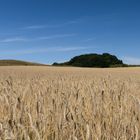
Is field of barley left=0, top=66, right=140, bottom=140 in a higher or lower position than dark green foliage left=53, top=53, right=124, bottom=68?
lower

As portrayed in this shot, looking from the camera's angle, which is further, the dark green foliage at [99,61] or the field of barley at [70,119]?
the dark green foliage at [99,61]

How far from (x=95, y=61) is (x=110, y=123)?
4527cm

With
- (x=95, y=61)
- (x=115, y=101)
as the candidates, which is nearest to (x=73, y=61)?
(x=95, y=61)

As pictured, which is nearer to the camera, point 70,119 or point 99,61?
point 70,119

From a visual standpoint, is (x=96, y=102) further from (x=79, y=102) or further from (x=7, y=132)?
(x=7, y=132)

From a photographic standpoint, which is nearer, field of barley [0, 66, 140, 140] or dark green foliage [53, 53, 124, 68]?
field of barley [0, 66, 140, 140]

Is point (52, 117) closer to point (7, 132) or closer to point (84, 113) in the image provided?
point (84, 113)

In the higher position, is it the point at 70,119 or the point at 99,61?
the point at 99,61

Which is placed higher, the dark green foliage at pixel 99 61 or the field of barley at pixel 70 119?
the dark green foliage at pixel 99 61

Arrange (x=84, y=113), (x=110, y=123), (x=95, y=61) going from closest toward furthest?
(x=110, y=123)
(x=84, y=113)
(x=95, y=61)

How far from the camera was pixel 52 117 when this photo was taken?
260 cm

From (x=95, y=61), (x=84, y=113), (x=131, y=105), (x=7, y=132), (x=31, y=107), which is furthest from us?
(x=95, y=61)

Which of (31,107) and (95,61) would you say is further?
(95,61)

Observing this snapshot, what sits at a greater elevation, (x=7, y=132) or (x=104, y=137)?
(x=7, y=132)
